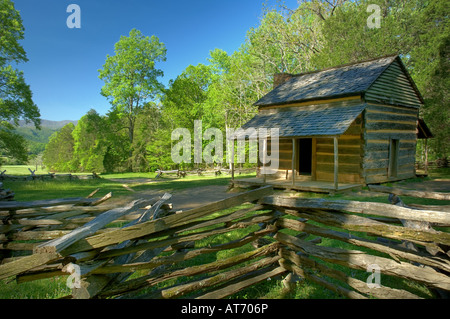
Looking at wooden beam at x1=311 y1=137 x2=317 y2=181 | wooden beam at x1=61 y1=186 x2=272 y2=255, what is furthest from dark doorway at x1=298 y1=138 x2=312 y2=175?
wooden beam at x1=61 y1=186 x2=272 y2=255

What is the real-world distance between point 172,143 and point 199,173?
26.6 feet

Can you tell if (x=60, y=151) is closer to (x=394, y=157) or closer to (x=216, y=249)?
(x=394, y=157)

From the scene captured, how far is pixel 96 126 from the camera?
35.8m

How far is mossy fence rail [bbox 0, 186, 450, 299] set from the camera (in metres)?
2.42

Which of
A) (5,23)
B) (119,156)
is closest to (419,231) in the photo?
(5,23)

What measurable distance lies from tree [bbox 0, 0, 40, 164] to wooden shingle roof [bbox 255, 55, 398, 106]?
59.6ft

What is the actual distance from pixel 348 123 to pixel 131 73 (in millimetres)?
30666

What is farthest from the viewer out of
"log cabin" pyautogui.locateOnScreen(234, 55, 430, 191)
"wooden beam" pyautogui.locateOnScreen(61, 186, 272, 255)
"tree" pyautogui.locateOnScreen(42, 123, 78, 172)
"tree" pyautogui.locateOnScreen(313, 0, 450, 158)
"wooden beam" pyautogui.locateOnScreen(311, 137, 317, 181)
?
"tree" pyautogui.locateOnScreen(42, 123, 78, 172)

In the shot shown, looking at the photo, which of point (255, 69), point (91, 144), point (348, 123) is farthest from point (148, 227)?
point (91, 144)

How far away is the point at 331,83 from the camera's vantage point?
1385 centimetres

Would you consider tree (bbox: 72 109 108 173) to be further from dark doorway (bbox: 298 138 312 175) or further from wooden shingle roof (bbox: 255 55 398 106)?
dark doorway (bbox: 298 138 312 175)

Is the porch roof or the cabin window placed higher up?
the porch roof

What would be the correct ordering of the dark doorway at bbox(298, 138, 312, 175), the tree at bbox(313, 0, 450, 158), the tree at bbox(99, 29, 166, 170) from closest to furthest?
the dark doorway at bbox(298, 138, 312, 175) < the tree at bbox(313, 0, 450, 158) < the tree at bbox(99, 29, 166, 170)
